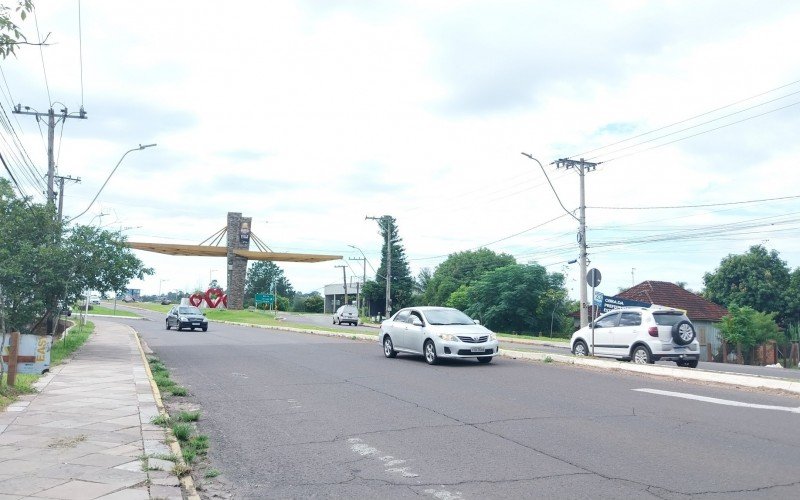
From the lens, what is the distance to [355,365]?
17438 mm

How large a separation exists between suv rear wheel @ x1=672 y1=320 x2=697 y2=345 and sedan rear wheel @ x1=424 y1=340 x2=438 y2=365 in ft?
20.2

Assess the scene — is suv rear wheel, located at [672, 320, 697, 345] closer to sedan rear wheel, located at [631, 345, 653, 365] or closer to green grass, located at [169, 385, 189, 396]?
sedan rear wheel, located at [631, 345, 653, 365]

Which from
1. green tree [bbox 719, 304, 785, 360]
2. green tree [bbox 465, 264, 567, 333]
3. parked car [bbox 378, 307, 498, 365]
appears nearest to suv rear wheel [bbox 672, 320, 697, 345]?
parked car [bbox 378, 307, 498, 365]

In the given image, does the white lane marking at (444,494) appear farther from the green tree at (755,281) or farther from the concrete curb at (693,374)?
the green tree at (755,281)

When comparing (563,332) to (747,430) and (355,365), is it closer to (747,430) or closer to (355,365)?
(355,365)

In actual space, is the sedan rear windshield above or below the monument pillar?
below

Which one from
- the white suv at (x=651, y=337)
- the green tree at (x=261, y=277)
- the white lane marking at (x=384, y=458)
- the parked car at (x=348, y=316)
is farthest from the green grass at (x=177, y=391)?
the green tree at (x=261, y=277)

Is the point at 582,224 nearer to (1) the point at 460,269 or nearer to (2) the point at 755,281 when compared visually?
(2) the point at 755,281

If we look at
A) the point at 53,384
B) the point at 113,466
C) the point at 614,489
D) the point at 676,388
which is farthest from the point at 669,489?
the point at 53,384

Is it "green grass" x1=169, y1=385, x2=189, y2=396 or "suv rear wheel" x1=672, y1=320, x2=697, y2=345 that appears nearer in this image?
"green grass" x1=169, y1=385, x2=189, y2=396

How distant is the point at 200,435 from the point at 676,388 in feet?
28.7

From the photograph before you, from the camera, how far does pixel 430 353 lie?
17500 millimetres

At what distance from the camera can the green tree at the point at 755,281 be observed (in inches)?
2239

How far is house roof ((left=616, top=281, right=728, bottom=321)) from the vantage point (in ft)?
179
